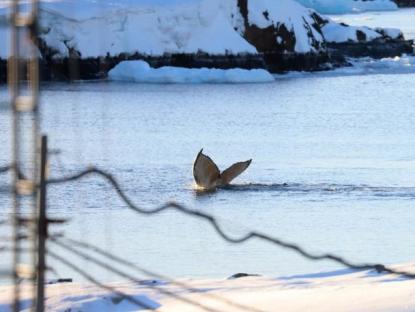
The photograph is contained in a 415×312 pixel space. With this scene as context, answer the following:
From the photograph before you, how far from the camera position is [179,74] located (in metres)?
33.7

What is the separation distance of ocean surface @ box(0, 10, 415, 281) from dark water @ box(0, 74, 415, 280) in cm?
2

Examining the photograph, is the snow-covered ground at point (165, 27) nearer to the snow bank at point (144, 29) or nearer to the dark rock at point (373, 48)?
the snow bank at point (144, 29)

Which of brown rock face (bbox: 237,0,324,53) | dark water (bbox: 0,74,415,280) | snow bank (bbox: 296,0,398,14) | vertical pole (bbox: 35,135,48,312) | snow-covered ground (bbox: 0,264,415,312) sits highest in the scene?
snow bank (bbox: 296,0,398,14)

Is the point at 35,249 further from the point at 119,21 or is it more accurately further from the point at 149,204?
the point at 119,21

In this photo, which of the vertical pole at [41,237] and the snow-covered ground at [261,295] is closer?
the vertical pole at [41,237]

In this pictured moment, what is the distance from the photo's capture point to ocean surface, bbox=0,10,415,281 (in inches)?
410

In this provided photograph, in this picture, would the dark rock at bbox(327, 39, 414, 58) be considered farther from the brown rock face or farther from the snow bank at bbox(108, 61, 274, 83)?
the snow bank at bbox(108, 61, 274, 83)

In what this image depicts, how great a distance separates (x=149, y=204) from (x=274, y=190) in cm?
183

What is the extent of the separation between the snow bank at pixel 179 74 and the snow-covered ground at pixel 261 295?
2585 cm

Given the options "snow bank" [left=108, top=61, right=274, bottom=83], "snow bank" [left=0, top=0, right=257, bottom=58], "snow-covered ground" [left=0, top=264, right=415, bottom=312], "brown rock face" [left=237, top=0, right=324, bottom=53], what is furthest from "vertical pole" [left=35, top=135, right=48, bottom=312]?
"brown rock face" [left=237, top=0, right=324, bottom=53]

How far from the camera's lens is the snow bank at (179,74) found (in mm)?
33156

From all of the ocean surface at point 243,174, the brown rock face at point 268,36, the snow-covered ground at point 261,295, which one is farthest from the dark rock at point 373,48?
the snow-covered ground at point 261,295

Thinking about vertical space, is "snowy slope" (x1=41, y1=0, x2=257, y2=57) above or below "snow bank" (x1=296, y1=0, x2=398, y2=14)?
below

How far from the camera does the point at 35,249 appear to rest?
352cm
